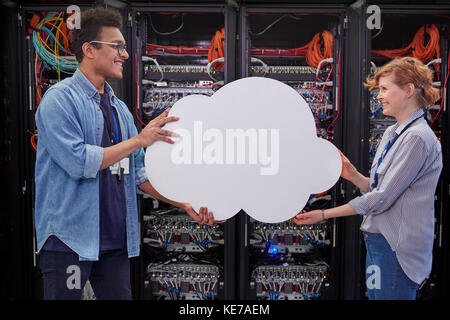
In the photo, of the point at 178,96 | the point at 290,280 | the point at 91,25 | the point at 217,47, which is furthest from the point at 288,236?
the point at 91,25

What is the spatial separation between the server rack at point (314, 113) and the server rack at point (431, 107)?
22cm

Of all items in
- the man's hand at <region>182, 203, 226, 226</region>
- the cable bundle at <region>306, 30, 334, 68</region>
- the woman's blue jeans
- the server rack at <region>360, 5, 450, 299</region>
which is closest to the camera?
the woman's blue jeans

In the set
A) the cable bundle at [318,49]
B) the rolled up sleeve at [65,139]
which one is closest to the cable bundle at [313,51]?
the cable bundle at [318,49]

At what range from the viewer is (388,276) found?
5.03ft

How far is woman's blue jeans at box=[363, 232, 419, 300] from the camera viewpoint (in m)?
1.53

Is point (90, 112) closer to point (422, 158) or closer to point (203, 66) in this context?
point (203, 66)

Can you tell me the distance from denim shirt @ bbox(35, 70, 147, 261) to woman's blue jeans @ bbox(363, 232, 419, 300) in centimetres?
135

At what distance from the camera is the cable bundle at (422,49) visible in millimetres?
2328

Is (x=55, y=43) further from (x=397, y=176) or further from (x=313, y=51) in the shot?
(x=397, y=176)

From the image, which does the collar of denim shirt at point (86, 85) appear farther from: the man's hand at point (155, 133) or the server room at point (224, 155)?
the man's hand at point (155, 133)

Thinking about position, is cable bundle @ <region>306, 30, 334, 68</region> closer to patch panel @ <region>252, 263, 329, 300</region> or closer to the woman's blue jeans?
the woman's blue jeans

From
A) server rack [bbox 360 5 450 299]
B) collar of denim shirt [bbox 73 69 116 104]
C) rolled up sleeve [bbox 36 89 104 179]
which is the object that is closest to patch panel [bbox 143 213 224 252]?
rolled up sleeve [bbox 36 89 104 179]

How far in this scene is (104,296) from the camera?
1585 mm

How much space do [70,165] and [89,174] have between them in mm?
89
